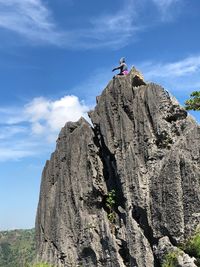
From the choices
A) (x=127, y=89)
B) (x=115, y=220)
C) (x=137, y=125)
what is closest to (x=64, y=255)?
(x=115, y=220)

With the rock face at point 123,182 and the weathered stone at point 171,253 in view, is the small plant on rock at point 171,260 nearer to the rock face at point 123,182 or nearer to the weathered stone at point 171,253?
the weathered stone at point 171,253

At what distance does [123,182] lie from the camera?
867 inches

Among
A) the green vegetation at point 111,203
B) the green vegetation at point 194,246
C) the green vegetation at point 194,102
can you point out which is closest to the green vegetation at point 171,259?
the green vegetation at point 194,246

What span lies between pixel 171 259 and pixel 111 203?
4.99 m

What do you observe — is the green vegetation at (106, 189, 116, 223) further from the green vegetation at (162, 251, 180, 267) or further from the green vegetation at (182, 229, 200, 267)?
the green vegetation at (182, 229, 200, 267)

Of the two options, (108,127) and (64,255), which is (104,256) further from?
(108,127)

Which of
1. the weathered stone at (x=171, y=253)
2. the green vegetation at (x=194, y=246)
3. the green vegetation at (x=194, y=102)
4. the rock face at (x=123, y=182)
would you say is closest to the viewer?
the weathered stone at (x=171, y=253)

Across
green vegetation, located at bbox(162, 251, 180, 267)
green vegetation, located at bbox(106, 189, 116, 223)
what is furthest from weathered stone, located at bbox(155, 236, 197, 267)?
green vegetation, located at bbox(106, 189, 116, 223)

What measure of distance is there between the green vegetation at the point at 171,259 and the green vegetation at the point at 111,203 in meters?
4.25

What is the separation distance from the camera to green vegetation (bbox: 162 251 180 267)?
19.1 metres

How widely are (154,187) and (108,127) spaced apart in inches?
185

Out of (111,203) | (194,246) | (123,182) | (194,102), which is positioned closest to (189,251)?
(194,246)

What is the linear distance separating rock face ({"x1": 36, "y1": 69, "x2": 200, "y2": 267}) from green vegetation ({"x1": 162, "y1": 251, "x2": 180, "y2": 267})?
0.52 meters

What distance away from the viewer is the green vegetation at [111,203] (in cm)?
2292
